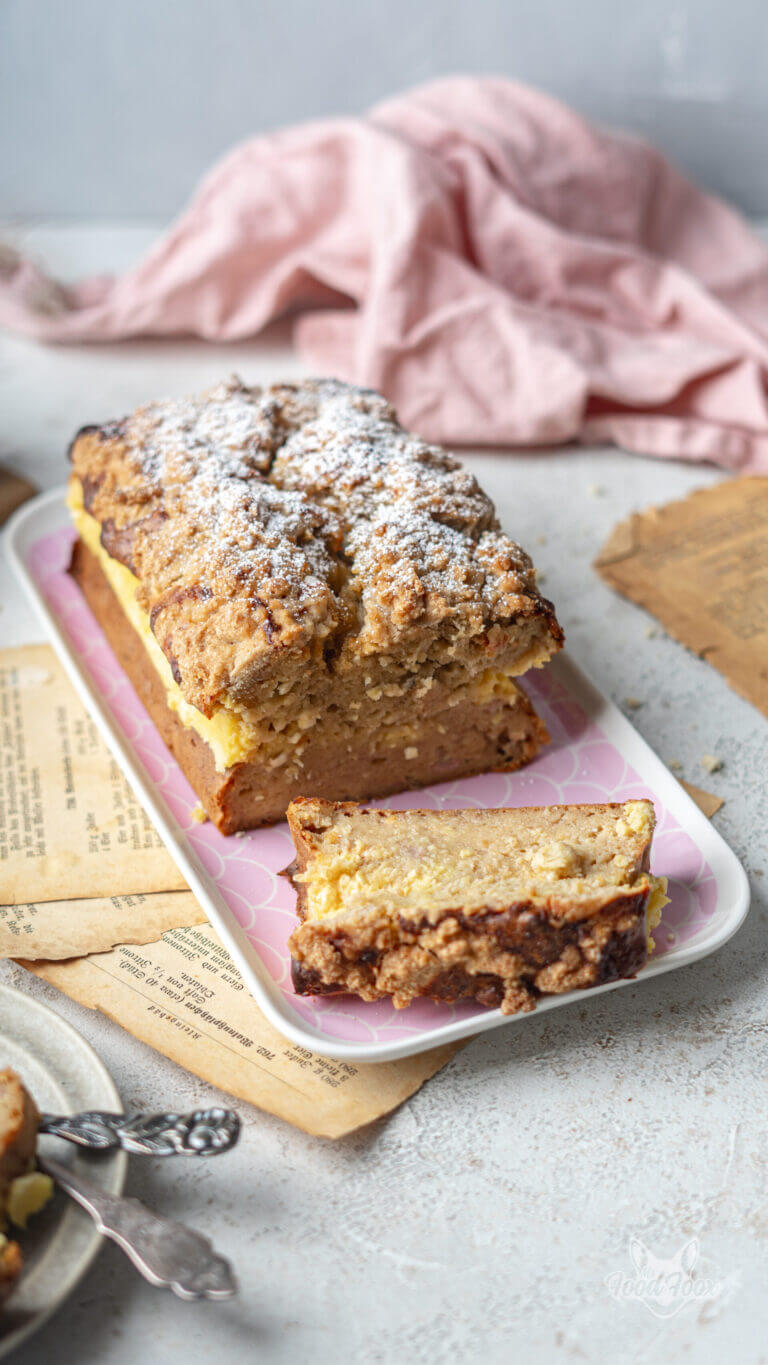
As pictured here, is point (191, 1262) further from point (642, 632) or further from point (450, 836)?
point (642, 632)

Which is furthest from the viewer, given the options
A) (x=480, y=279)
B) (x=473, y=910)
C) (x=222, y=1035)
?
(x=480, y=279)

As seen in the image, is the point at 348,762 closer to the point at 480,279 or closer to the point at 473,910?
the point at 473,910

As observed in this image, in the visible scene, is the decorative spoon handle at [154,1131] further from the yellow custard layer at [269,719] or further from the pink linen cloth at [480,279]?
the pink linen cloth at [480,279]

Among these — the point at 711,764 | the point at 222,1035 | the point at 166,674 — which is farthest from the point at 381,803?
the point at 711,764

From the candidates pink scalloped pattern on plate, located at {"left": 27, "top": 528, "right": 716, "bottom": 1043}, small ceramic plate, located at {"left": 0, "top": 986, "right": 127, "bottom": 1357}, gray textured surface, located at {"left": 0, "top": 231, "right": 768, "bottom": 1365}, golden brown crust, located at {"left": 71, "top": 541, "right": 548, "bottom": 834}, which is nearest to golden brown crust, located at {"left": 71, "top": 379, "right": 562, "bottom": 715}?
golden brown crust, located at {"left": 71, "top": 541, "right": 548, "bottom": 834}

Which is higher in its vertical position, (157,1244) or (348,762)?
(348,762)

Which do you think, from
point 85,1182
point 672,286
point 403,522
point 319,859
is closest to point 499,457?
point 672,286

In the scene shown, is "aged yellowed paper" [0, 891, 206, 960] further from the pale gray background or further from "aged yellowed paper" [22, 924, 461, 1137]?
the pale gray background
